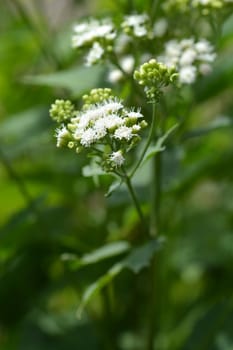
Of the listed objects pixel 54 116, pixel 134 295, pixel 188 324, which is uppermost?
pixel 54 116

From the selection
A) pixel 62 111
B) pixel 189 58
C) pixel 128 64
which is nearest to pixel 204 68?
pixel 189 58

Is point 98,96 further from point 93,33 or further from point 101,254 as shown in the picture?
point 101,254

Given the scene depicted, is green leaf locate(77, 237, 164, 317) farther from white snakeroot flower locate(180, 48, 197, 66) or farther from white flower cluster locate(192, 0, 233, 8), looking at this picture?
white flower cluster locate(192, 0, 233, 8)

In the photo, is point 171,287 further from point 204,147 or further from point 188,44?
point 188,44

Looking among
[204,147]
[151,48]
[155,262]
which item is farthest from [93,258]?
[204,147]

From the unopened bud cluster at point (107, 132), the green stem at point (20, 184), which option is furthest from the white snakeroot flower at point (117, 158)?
the green stem at point (20, 184)

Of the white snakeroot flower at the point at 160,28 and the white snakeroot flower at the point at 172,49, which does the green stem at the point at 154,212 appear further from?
the white snakeroot flower at the point at 160,28

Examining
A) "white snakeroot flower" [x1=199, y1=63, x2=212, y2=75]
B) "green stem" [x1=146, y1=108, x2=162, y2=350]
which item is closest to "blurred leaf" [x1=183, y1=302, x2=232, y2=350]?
"green stem" [x1=146, y1=108, x2=162, y2=350]
